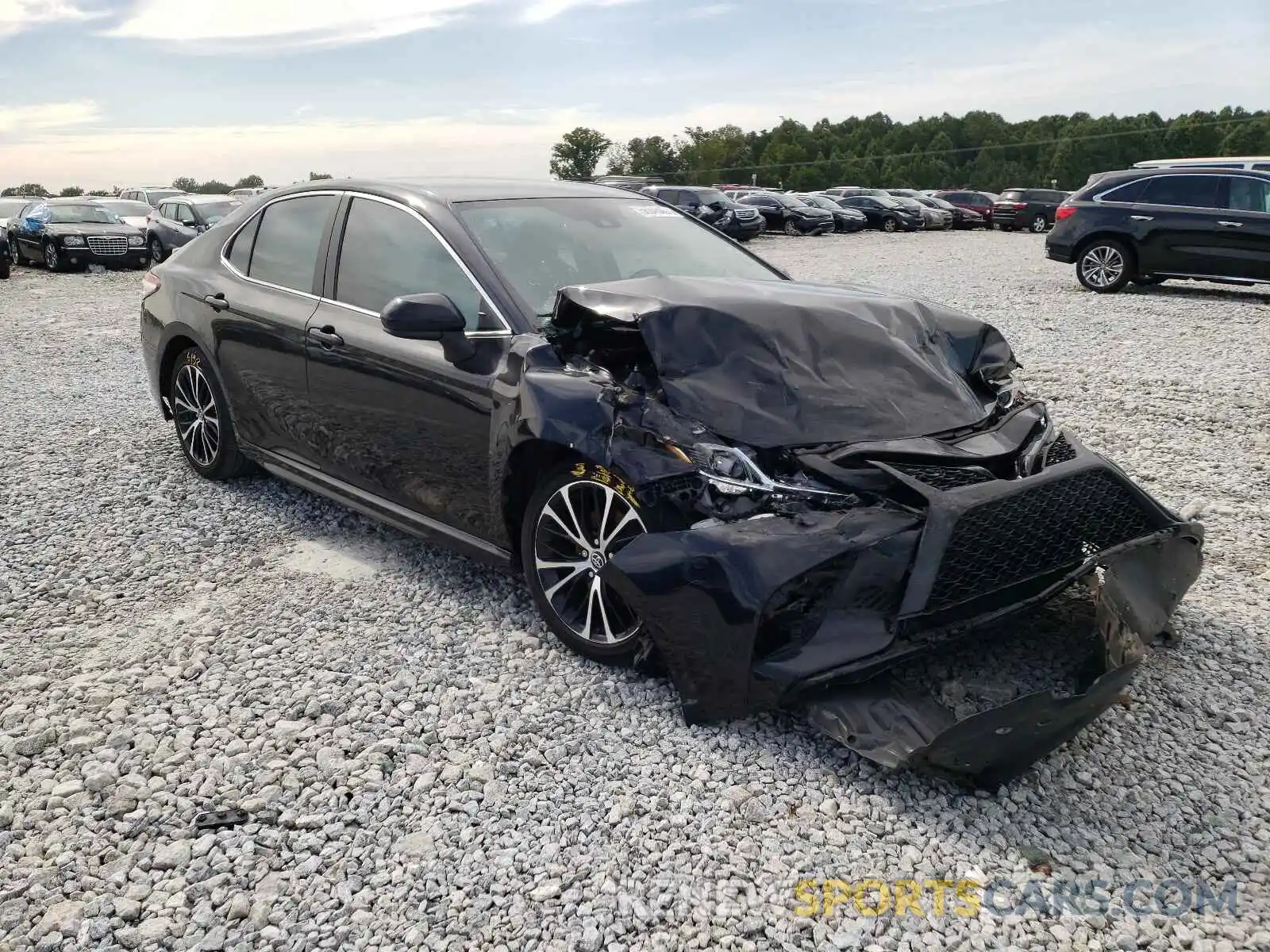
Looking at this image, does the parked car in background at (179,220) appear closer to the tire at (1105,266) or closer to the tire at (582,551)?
the tire at (1105,266)

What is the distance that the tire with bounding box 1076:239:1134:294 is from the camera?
13.9 metres

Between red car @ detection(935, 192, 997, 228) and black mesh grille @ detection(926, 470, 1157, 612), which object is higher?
black mesh grille @ detection(926, 470, 1157, 612)

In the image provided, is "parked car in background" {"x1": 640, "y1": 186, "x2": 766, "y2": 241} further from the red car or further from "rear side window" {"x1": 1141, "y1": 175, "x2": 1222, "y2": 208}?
the red car

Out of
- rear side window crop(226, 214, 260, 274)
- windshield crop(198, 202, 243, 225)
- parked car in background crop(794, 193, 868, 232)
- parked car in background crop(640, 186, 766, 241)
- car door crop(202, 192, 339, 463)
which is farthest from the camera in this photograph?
parked car in background crop(794, 193, 868, 232)

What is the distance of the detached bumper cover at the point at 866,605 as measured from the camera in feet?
9.45

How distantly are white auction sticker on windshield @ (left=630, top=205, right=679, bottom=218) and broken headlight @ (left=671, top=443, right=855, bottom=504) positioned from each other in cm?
199

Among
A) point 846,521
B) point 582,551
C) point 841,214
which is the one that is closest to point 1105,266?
point 582,551

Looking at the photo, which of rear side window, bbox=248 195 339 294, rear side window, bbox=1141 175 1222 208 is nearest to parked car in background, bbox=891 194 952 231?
rear side window, bbox=1141 175 1222 208

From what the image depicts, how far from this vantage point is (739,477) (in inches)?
125

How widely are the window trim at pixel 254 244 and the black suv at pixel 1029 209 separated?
32.9 meters

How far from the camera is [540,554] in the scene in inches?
147
